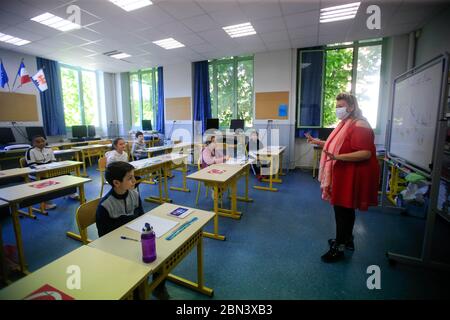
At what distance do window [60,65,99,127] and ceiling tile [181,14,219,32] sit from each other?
5.31 meters

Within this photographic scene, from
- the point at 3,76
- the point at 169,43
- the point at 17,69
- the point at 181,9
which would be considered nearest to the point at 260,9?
the point at 181,9

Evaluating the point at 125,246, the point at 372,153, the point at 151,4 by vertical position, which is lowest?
the point at 125,246

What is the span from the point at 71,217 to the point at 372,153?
3.86m

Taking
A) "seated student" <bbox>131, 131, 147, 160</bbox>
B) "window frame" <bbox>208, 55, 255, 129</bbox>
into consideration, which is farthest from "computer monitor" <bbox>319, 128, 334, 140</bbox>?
"seated student" <bbox>131, 131, 147, 160</bbox>

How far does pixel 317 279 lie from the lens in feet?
6.32

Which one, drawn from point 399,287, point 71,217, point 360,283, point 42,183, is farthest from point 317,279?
point 71,217

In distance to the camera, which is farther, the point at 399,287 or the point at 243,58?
the point at 243,58

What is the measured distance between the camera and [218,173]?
9.50ft

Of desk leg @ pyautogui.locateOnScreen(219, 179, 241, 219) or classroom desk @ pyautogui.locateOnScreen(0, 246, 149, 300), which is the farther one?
desk leg @ pyautogui.locateOnScreen(219, 179, 241, 219)

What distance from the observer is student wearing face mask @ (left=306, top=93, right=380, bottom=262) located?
6.12ft

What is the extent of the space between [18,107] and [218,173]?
254 inches

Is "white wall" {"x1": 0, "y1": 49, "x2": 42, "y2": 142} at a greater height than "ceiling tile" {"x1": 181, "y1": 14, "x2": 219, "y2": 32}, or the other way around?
"ceiling tile" {"x1": 181, "y1": 14, "x2": 219, "y2": 32}

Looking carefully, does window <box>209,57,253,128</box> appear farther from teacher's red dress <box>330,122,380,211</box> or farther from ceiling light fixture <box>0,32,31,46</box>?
teacher's red dress <box>330,122,380,211</box>
